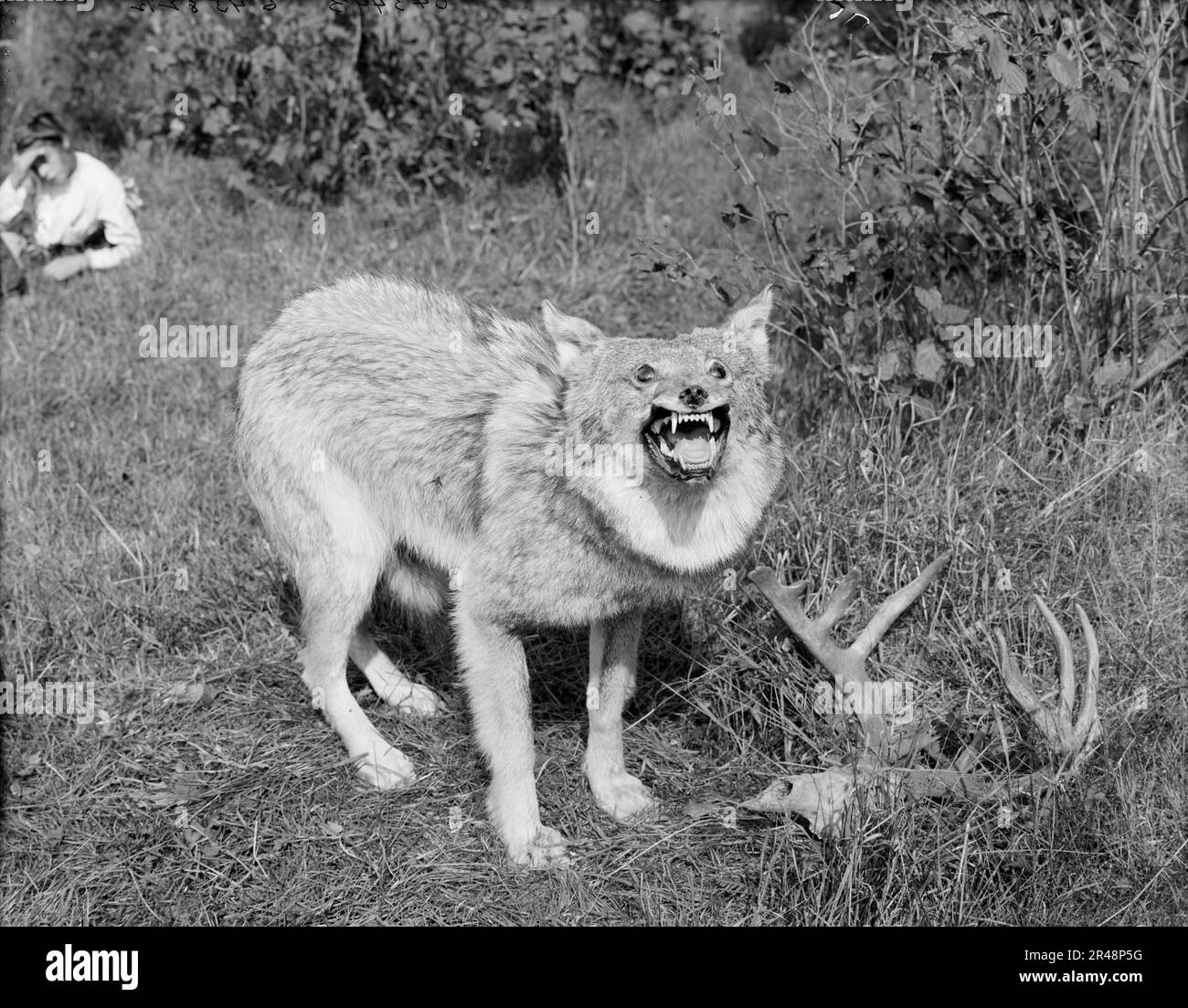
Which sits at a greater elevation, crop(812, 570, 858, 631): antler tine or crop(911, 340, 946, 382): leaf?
crop(911, 340, 946, 382): leaf

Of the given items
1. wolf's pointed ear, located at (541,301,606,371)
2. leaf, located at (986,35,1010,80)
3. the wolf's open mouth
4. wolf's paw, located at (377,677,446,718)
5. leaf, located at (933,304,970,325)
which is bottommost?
wolf's paw, located at (377,677,446,718)

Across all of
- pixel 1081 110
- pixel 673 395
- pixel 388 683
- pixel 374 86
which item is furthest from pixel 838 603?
pixel 374 86

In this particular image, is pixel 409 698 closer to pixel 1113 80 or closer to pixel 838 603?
pixel 838 603

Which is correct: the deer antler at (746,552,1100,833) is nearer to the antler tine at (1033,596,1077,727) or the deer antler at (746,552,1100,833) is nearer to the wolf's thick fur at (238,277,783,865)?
the antler tine at (1033,596,1077,727)

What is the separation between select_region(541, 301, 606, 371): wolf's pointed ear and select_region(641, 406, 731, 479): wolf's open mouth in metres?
0.42

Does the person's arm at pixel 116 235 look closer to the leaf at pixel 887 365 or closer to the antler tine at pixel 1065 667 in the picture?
the leaf at pixel 887 365

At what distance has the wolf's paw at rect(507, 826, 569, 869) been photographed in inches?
156

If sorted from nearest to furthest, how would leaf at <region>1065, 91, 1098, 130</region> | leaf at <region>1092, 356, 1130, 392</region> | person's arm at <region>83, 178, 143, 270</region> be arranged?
1. leaf at <region>1065, 91, 1098, 130</region>
2. leaf at <region>1092, 356, 1130, 392</region>
3. person's arm at <region>83, 178, 143, 270</region>

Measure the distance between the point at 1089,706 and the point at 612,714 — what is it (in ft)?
5.13

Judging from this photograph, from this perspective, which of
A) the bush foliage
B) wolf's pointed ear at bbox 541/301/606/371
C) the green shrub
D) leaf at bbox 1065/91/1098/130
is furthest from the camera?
the bush foliage

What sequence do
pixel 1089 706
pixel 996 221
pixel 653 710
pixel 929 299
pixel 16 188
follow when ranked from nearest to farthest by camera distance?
pixel 1089 706 → pixel 653 710 → pixel 929 299 → pixel 996 221 → pixel 16 188

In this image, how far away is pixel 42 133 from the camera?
326 inches

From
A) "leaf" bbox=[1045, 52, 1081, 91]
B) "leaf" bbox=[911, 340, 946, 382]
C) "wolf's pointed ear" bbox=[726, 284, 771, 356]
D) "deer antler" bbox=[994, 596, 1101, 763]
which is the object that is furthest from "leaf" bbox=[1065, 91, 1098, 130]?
"deer antler" bbox=[994, 596, 1101, 763]

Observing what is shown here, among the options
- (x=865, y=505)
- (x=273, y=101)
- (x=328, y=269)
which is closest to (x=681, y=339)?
(x=865, y=505)
